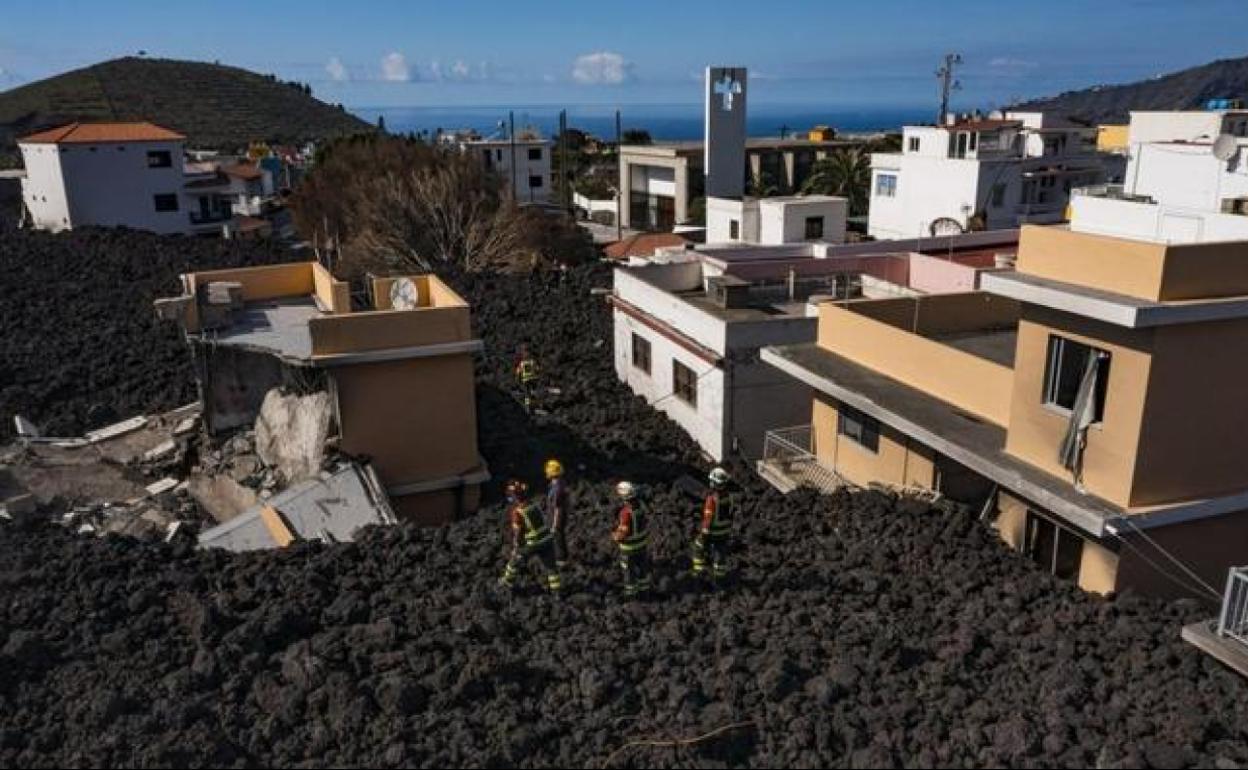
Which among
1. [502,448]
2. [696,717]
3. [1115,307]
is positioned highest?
[1115,307]

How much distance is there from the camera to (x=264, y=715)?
10078 mm

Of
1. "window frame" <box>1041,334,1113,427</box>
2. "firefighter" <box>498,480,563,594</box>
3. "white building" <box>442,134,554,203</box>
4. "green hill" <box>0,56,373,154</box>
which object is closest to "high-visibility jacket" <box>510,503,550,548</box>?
"firefighter" <box>498,480,563,594</box>

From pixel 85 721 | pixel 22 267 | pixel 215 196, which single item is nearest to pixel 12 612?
pixel 85 721

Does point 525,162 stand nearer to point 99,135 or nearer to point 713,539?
point 99,135

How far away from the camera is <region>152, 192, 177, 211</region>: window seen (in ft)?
209

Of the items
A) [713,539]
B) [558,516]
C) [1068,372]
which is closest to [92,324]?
[558,516]

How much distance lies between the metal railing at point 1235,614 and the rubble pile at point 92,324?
76.5 feet

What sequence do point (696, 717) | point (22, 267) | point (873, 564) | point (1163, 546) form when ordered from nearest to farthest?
point (696, 717) → point (1163, 546) → point (873, 564) → point (22, 267)

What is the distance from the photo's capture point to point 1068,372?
44.2 ft

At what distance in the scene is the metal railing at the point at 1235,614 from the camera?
34.8ft

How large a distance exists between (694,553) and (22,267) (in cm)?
4603

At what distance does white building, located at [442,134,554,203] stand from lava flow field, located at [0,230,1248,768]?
73840 mm

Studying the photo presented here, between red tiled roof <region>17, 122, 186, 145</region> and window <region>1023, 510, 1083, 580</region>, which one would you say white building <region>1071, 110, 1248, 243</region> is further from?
red tiled roof <region>17, 122, 186, 145</region>

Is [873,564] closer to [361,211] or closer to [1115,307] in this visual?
[1115,307]
